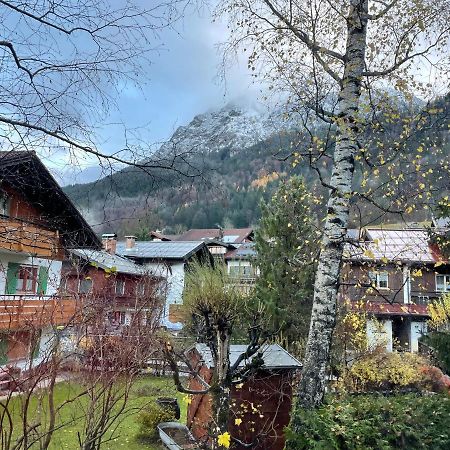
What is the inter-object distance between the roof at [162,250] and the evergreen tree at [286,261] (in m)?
12.9

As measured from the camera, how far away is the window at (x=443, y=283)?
83.9ft

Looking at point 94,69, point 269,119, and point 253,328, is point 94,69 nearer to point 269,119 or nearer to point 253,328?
point 253,328

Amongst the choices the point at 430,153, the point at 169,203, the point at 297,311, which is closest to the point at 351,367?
the point at 297,311

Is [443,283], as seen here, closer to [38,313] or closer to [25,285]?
[25,285]

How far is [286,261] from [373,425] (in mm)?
11092

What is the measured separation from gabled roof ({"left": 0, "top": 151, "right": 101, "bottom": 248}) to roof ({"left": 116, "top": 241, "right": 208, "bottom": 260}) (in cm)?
2685

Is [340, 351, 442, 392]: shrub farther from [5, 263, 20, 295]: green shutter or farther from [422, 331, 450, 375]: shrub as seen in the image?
[5, 263, 20, 295]: green shutter

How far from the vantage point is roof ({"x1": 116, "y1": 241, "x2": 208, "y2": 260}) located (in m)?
31.3

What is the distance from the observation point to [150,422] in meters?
10.4

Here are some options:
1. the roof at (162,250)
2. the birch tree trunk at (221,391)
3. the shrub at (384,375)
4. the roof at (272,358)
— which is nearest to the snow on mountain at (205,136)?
the birch tree trunk at (221,391)

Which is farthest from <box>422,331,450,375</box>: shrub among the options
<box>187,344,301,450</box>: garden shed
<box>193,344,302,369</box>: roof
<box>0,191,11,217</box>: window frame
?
<box>0,191,11,217</box>: window frame

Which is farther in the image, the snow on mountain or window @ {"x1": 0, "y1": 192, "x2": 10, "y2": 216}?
window @ {"x1": 0, "y1": 192, "x2": 10, "y2": 216}

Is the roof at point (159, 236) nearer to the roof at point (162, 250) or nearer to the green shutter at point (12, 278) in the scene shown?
the roof at point (162, 250)

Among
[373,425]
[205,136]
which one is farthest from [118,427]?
[205,136]
